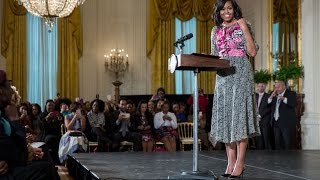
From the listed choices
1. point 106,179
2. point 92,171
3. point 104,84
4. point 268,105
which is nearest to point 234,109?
point 106,179

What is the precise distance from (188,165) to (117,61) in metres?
8.68

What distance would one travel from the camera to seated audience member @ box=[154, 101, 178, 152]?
9.73 m

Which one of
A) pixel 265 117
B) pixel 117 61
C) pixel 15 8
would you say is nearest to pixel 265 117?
pixel 265 117

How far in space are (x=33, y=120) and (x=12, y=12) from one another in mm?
4522

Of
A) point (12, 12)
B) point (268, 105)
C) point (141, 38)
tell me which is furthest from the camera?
point (141, 38)

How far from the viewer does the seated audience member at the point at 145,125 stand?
959cm

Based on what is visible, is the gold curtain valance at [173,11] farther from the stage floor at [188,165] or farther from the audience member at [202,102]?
the stage floor at [188,165]

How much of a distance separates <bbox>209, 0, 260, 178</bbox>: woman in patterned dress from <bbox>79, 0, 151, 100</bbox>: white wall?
1024 centimetres

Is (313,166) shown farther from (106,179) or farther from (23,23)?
(23,23)

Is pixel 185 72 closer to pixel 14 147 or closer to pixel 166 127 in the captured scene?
pixel 166 127

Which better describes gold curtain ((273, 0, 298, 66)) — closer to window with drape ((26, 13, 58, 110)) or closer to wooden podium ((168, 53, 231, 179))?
window with drape ((26, 13, 58, 110))

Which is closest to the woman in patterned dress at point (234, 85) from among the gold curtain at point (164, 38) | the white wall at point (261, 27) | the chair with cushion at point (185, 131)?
the chair with cushion at point (185, 131)

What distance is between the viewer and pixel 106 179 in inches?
176

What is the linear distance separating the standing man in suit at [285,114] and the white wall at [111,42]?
5956 millimetres
